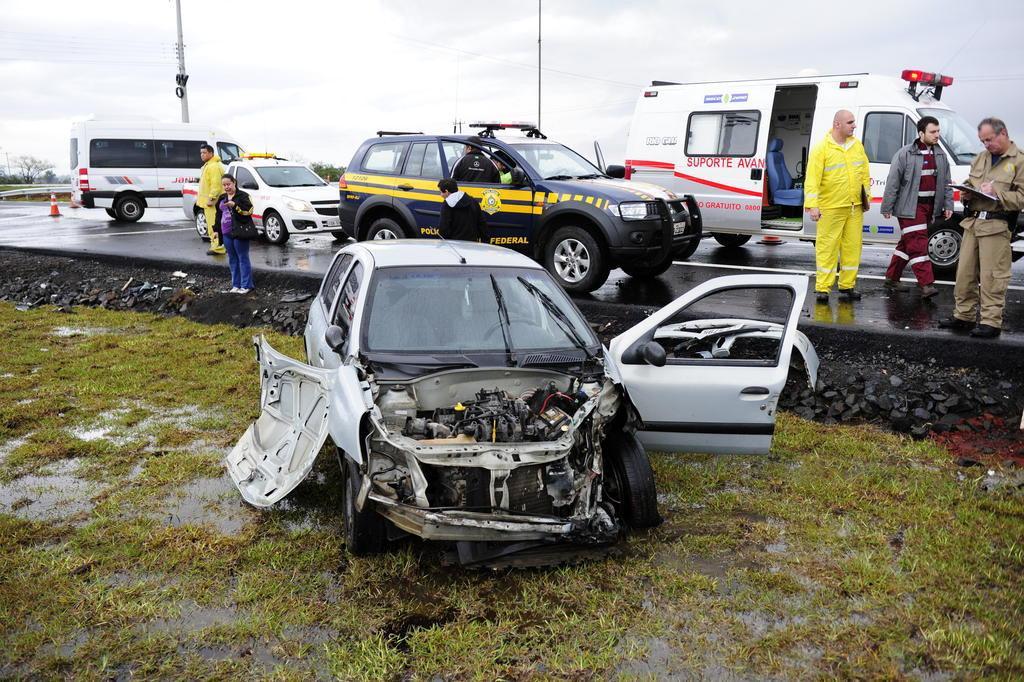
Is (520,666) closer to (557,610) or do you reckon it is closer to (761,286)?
(557,610)

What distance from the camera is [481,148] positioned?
1012 cm

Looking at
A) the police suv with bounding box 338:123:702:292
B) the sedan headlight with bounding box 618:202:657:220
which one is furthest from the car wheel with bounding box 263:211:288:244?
the sedan headlight with bounding box 618:202:657:220

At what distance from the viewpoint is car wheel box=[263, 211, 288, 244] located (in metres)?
15.5

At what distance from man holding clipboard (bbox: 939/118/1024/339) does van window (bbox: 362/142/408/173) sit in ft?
22.4

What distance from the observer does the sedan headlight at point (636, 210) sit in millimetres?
9180

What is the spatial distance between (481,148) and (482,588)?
7062 mm

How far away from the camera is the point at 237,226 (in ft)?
35.1

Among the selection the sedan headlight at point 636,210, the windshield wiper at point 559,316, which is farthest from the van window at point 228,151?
the windshield wiper at point 559,316

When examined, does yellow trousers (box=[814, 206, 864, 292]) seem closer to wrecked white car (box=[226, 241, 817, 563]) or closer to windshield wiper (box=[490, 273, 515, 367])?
wrecked white car (box=[226, 241, 817, 563])

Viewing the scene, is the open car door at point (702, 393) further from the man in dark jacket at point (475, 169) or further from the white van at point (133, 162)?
the white van at point (133, 162)

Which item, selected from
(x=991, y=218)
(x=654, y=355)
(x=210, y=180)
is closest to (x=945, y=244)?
(x=991, y=218)

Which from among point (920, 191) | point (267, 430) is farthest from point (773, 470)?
point (920, 191)

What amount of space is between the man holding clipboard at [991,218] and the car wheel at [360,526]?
566 centimetres

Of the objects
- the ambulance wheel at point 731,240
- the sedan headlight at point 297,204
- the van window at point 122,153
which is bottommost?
the ambulance wheel at point 731,240
